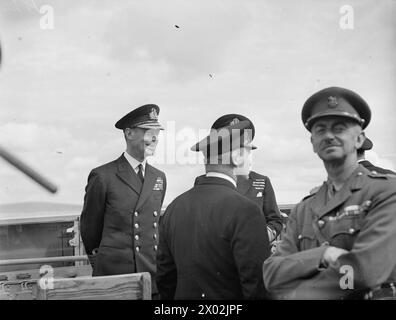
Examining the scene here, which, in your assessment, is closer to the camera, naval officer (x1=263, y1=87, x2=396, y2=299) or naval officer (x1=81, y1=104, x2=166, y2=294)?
naval officer (x1=263, y1=87, x2=396, y2=299)

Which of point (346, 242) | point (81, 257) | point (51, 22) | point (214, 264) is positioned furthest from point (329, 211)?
point (81, 257)

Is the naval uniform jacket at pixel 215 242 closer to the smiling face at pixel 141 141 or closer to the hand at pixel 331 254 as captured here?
the hand at pixel 331 254

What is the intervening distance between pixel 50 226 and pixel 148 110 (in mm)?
1591

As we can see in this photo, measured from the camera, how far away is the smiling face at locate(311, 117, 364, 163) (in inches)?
76.5

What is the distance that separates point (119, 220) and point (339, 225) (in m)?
1.45

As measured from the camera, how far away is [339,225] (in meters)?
1.94

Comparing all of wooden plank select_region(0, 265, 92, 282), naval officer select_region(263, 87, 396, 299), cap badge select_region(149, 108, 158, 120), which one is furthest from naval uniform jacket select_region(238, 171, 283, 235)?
naval officer select_region(263, 87, 396, 299)

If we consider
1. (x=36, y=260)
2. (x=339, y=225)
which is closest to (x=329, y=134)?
(x=339, y=225)

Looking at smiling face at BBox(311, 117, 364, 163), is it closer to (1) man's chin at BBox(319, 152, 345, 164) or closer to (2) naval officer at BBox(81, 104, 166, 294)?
(1) man's chin at BBox(319, 152, 345, 164)

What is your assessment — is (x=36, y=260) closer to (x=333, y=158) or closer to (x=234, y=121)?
(x=234, y=121)

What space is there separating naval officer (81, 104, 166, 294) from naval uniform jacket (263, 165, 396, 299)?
3.82 feet

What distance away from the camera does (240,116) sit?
2.73 meters

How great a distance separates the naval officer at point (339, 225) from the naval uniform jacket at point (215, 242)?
120mm
